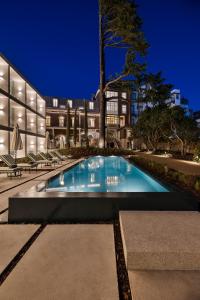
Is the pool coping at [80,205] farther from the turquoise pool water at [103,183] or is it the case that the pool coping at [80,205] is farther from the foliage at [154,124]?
the foliage at [154,124]

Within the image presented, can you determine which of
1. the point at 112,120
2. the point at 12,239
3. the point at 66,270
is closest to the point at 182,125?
the point at 12,239

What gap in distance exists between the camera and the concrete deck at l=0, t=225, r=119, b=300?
2.15m

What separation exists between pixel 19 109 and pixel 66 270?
2428 cm

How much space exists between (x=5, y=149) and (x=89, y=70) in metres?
132

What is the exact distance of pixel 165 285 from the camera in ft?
7.47

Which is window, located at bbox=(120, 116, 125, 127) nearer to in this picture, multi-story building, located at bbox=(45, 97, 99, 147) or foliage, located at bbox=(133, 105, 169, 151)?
multi-story building, located at bbox=(45, 97, 99, 147)

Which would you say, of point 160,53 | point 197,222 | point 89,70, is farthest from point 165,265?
point 89,70

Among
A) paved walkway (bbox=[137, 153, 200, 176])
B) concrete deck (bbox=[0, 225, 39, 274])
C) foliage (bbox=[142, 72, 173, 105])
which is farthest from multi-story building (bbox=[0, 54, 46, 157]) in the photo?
foliage (bbox=[142, 72, 173, 105])

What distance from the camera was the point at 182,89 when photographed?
15725 centimetres

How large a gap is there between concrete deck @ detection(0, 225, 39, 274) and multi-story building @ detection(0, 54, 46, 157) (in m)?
16.1

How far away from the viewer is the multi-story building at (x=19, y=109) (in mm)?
19000

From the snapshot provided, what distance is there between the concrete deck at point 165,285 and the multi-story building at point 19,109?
18.3 m

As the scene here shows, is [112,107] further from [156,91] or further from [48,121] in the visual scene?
[156,91]

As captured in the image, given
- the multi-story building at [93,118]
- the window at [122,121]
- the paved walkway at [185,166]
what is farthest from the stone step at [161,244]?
the window at [122,121]
